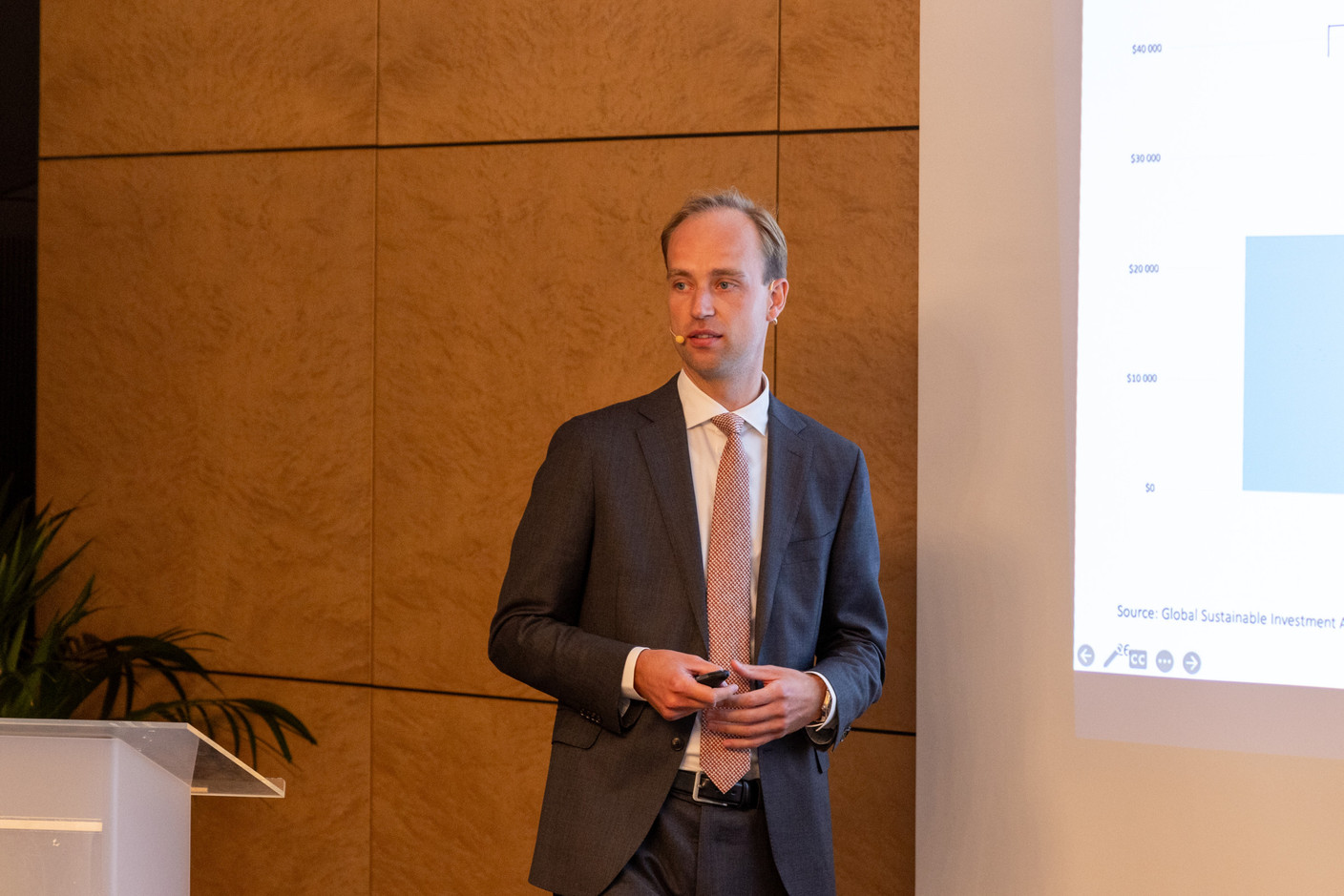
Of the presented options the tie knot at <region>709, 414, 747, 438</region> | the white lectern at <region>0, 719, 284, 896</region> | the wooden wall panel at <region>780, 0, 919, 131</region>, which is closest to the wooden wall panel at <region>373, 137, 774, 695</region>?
the wooden wall panel at <region>780, 0, 919, 131</region>

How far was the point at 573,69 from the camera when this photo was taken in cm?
298

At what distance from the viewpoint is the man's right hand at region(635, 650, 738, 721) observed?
5.50 feet

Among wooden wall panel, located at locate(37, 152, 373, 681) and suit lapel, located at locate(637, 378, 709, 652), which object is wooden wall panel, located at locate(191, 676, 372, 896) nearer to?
wooden wall panel, located at locate(37, 152, 373, 681)

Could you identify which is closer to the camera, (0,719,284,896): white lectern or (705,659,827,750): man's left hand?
(0,719,284,896): white lectern

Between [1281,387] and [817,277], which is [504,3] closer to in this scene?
[817,277]

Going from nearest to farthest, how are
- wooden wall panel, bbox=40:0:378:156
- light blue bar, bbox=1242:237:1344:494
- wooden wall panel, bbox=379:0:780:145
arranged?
light blue bar, bbox=1242:237:1344:494, wooden wall panel, bbox=379:0:780:145, wooden wall panel, bbox=40:0:378:156

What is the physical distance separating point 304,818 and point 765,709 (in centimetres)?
200

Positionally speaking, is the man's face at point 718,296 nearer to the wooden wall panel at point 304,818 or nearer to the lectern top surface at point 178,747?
the lectern top surface at point 178,747

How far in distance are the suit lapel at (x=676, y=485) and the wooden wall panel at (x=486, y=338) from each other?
0.99 m

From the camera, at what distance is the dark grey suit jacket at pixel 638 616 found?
180 centimetres

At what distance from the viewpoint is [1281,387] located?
2.18 meters

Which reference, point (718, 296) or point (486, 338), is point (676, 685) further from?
point (486, 338)

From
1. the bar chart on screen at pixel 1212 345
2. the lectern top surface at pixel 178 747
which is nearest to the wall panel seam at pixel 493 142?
the bar chart on screen at pixel 1212 345

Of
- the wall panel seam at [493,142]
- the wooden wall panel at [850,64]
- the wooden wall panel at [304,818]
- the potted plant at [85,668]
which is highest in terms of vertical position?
the wooden wall panel at [850,64]
